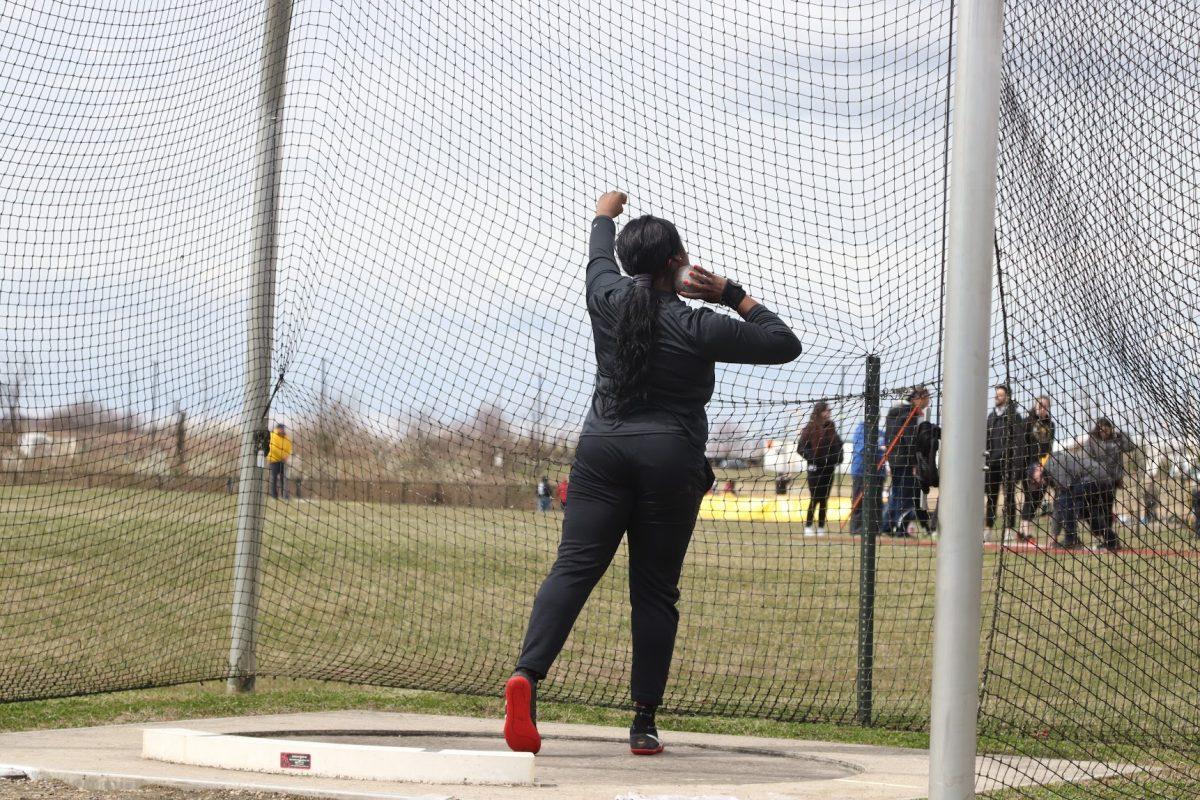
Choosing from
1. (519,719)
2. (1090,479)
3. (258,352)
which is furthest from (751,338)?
(258,352)

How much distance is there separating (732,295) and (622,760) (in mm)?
1675

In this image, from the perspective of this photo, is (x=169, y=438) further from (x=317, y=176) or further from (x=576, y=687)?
(x=576, y=687)

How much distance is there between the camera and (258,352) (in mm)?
6680

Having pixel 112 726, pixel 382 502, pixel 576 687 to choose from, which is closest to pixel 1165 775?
pixel 576 687

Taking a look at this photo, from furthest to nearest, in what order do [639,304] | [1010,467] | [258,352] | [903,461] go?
[258,352], [903,461], [1010,467], [639,304]

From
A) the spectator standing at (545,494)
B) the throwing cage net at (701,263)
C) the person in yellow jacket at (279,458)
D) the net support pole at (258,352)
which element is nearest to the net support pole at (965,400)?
the throwing cage net at (701,263)

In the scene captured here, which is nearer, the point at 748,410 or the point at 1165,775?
the point at 1165,775

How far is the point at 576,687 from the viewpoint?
23.0ft

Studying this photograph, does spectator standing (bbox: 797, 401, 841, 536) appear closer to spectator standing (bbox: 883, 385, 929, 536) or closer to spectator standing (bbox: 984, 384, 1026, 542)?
spectator standing (bbox: 883, 385, 929, 536)

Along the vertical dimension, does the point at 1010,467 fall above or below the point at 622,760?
above

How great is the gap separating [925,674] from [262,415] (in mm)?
3810

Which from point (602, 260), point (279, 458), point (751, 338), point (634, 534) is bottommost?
point (634, 534)

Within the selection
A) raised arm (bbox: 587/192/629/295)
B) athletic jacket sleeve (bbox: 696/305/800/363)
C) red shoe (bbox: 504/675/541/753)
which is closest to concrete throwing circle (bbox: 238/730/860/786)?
red shoe (bbox: 504/675/541/753)

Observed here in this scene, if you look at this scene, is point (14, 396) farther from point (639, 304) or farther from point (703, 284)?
point (703, 284)
